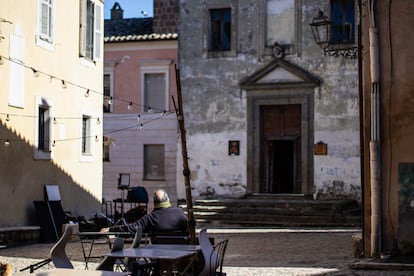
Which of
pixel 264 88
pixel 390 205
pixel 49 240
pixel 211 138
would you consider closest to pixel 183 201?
pixel 211 138

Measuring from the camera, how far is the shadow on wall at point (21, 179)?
16844mm

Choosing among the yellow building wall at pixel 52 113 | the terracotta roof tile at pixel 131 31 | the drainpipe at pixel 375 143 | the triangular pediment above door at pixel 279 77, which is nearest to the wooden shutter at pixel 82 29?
the yellow building wall at pixel 52 113

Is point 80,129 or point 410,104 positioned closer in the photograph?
point 410,104

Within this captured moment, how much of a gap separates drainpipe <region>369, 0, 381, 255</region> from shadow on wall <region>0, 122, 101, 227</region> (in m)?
7.92

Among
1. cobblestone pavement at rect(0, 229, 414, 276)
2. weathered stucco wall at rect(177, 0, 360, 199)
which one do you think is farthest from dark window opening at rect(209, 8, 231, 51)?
cobblestone pavement at rect(0, 229, 414, 276)

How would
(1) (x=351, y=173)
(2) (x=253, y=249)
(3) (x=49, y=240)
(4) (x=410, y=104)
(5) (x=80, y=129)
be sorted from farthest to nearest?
(1) (x=351, y=173) → (5) (x=80, y=129) → (3) (x=49, y=240) → (2) (x=253, y=249) → (4) (x=410, y=104)

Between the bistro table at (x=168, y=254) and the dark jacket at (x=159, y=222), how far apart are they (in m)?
0.46

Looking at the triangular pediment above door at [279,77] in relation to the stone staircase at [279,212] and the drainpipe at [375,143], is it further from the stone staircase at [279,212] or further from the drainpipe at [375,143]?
the drainpipe at [375,143]

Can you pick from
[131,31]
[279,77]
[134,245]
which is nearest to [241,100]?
[279,77]

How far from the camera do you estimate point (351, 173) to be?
82.4 feet

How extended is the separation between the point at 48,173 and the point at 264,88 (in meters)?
9.62

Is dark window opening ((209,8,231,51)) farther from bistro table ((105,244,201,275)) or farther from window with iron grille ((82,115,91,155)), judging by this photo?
bistro table ((105,244,201,275))

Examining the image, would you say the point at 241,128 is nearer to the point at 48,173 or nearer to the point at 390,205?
the point at 48,173

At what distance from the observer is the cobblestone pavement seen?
40.1ft
